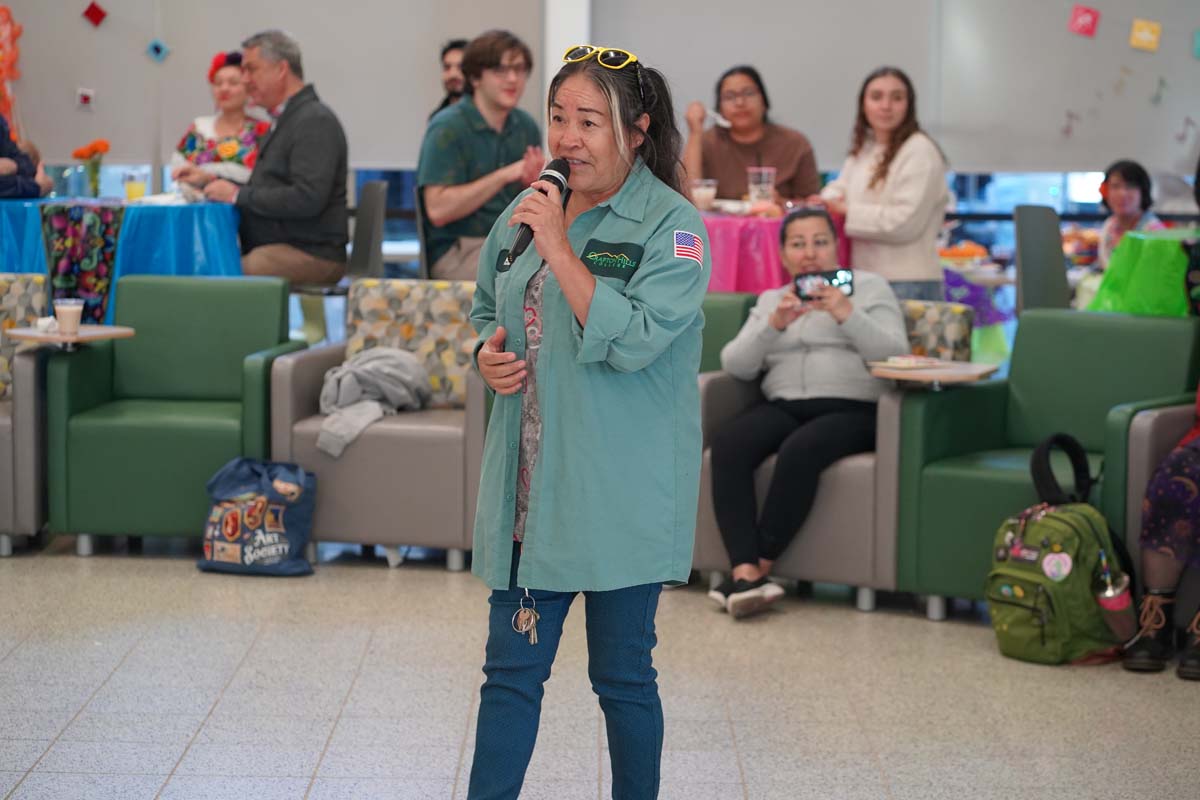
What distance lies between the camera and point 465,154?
5719mm

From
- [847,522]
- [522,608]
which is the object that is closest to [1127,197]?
[847,522]

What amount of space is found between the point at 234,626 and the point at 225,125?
10.7 ft

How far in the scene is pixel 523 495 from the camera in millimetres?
2352

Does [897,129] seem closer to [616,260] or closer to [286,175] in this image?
[286,175]

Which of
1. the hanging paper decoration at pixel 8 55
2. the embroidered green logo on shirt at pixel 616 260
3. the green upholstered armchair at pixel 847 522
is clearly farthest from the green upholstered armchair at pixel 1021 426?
the hanging paper decoration at pixel 8 55

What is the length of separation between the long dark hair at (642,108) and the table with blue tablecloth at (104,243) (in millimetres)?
4129

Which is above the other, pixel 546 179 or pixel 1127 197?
pixel 1127 197

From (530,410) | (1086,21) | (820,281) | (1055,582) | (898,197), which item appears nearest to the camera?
(530,410)

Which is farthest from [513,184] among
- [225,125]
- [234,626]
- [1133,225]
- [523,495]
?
[523,495]

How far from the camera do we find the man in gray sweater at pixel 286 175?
246 inches

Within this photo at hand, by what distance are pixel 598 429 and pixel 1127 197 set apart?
17.5 feet

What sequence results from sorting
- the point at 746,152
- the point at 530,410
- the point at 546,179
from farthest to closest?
1. the point at 746,152
2. the point at 530,410
3. the point at 546,179

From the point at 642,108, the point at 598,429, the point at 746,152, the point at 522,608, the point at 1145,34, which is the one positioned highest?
the point at 1145,34

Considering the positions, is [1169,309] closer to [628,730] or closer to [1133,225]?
[1133,225]
